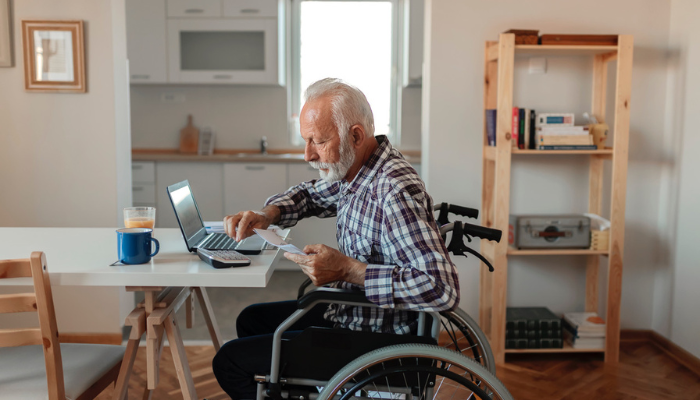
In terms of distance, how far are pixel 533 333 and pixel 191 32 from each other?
359cm

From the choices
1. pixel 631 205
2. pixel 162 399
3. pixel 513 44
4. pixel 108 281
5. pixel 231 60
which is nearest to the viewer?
pixel 108 281

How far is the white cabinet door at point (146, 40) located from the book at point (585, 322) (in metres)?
3.52

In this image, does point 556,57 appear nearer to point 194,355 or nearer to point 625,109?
point 625,109

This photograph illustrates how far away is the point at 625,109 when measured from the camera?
276 cm

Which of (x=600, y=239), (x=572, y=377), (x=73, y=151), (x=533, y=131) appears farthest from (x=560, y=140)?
(x=73, y=151)

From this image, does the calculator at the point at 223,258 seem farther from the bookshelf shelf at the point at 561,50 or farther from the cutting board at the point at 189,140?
the cutting board at the point at 189,140

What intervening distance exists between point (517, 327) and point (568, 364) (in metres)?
0.30

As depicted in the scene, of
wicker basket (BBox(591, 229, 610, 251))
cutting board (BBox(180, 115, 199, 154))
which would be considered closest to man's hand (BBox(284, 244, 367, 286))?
wicker basket (BBox(591, 229, 610, 251))

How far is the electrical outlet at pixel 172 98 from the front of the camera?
525cm

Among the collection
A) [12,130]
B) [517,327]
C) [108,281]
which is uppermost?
[12,130]

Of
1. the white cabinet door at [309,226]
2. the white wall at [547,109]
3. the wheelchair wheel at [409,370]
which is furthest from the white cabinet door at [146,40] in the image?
the wheelchair wheel at [409,370]

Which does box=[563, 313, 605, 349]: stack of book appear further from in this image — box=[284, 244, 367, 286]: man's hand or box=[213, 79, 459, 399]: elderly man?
box=[284, 244, 367, 286]: man's hand

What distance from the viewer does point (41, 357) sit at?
164 cm

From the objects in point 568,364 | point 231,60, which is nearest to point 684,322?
point 568,364
